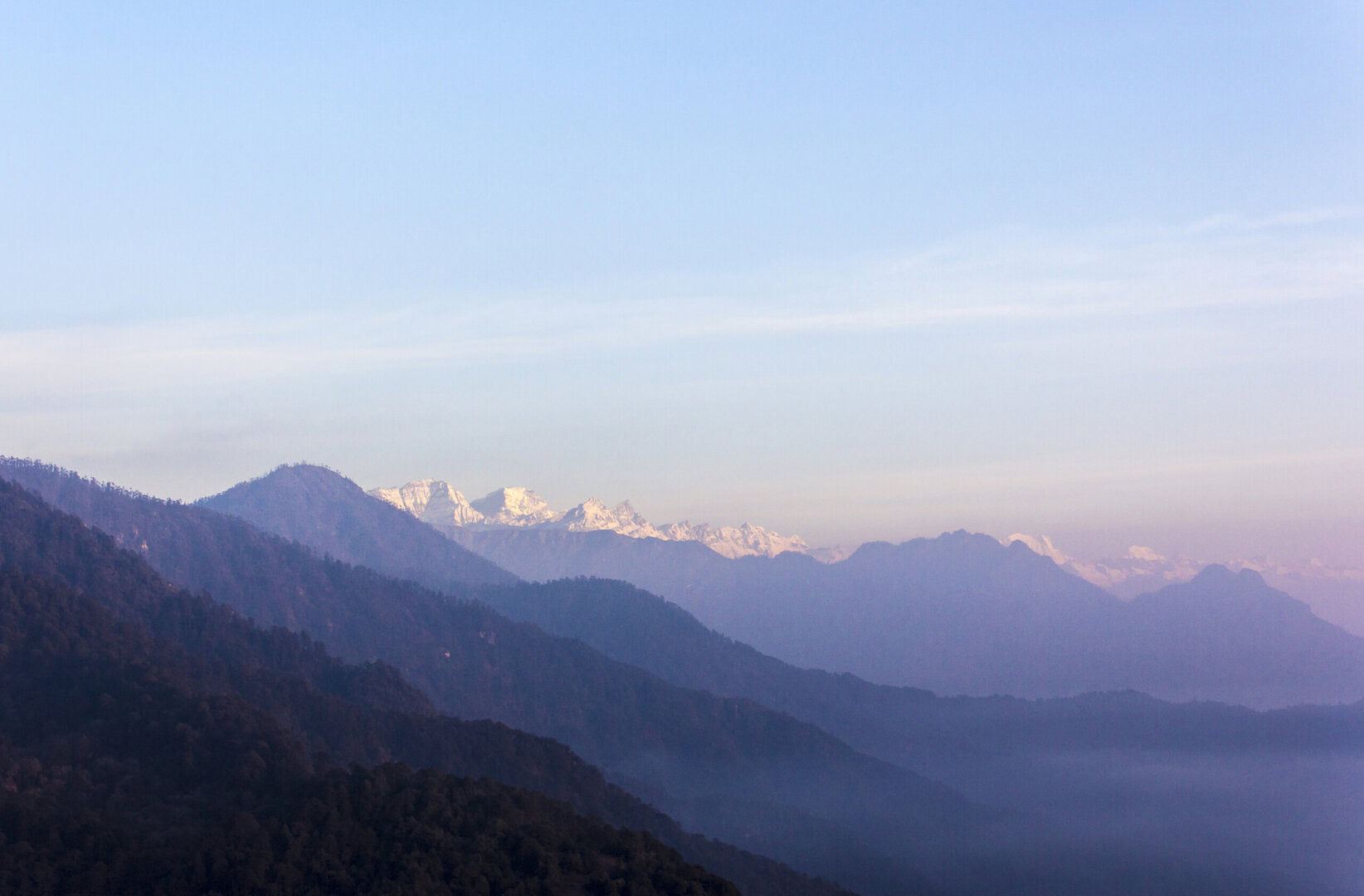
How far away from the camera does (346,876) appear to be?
164 meters

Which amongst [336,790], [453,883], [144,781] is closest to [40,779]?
[144,781]

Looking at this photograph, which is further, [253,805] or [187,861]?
[253,805]

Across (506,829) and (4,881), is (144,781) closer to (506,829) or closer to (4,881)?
(4,881)

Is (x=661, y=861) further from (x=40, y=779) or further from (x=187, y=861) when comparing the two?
(x=40, y=779)

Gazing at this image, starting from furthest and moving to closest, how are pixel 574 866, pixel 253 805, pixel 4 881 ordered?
1. pixel 253 805
2. pixel 574 866
3. pixel 4 881

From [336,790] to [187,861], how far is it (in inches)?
898

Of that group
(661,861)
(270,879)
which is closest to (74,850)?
(270,879)

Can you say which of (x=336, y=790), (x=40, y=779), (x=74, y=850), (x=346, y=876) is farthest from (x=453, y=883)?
(x=40, y=779)

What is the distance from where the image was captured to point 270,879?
16200cm

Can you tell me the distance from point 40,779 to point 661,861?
85.5m

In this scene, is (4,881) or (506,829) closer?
(4,881)

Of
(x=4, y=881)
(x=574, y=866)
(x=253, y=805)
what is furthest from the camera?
(x=253, y=805)

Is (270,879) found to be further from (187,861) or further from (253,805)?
(253,805)

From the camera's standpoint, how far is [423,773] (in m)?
193
